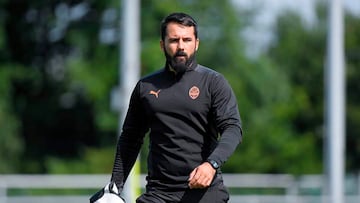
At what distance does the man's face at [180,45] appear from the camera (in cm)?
748

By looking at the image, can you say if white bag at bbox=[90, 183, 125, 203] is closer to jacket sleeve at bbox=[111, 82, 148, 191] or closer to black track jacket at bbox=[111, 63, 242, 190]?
jacket sleeve at bbox=[111, 82, 148, 191]

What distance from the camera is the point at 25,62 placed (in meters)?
43.6

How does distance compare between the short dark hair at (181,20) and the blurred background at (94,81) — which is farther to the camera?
the blurred background at (94,81)

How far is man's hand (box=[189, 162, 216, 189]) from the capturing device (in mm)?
7109

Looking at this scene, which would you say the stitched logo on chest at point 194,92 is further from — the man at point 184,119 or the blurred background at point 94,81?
the blurred background at point 94,81

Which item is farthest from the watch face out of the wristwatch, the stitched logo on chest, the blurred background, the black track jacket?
the blurred background

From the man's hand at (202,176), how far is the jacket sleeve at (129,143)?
32.7 inches

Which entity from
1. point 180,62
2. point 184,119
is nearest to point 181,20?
point 180,62

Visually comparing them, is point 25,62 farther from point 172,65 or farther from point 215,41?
point 172,65

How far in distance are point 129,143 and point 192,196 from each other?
72cm

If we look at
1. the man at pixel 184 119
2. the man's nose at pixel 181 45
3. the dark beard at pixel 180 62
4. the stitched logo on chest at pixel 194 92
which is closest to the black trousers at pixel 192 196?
the man at pixel 184 119

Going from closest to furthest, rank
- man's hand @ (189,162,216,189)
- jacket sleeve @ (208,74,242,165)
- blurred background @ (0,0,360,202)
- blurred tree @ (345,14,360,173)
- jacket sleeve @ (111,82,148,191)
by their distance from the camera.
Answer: man's hand @ (189,162,216,189) → jacket sleeve @ (208,74,242,165) → jacket sleeve @ (111,82,148,191) → blurred background @ (0,0,360,202) → blurred tree @ (345,14,360,173)

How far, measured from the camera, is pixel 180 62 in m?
7.51

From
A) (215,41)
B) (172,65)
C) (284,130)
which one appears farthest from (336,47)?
(284,130)
